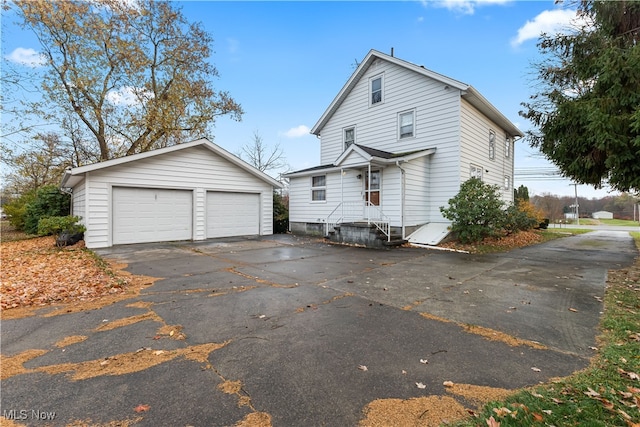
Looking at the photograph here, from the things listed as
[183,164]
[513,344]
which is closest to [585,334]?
[513,344]

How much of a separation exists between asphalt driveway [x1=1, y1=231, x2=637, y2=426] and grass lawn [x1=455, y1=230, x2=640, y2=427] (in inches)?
6.0

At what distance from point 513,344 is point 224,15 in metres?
14.6

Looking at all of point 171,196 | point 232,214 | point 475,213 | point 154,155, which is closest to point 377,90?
point 475,213

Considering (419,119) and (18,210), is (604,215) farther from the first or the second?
(18,210)

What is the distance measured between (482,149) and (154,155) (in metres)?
14.5

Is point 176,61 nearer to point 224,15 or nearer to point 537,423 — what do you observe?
point 224,15

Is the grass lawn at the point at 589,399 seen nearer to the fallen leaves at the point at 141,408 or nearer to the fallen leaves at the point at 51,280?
the fallen leaves at the point at 141,408

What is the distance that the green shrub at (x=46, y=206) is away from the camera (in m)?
13.6

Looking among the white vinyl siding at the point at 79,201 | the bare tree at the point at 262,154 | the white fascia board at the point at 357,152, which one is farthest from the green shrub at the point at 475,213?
the bare tree at the point at 262,154

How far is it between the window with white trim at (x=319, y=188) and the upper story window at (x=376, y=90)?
469cm

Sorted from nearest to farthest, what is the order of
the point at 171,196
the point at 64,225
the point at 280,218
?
the point at 64,225 < the point at 171,196 < the point at 280,218

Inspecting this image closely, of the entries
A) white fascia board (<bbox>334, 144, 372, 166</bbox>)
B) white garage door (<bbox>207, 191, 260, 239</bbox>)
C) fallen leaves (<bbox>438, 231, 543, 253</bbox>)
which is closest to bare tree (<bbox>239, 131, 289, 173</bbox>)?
white garage door (<bbox>207, 191, 260, 239</bbox>)

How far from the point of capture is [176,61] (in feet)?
61.8

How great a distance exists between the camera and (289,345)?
10.00 ft
